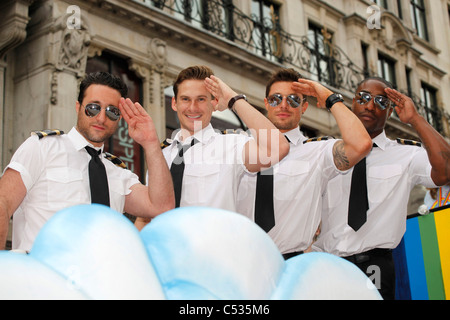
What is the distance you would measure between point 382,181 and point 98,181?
81.7 inches

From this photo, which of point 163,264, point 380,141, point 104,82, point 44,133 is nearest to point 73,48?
point 104,82

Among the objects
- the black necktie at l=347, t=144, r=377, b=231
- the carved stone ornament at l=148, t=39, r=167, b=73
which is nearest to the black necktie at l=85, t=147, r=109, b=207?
the black necktie at l=347, t=144, r=377, b=231

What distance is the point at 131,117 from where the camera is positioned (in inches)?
144

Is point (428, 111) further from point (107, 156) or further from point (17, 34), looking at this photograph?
point (107, 156)

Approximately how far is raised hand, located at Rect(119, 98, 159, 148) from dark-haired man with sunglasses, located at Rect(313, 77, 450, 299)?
154 centimetres

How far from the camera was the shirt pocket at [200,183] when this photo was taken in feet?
12.9

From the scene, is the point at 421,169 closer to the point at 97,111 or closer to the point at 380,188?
the point at 380,188

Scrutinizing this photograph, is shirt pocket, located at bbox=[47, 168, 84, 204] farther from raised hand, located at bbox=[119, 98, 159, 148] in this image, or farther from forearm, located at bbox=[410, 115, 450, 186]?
forearm, located at bbox=[410, 115, 450, 186]

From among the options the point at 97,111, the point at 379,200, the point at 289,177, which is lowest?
the point at 379,200

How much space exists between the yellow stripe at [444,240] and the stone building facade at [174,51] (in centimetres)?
263

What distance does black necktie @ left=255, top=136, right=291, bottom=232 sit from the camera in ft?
13.2

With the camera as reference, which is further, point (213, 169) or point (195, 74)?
point (195, 74)

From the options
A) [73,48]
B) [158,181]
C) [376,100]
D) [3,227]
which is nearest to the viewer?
[3,227]

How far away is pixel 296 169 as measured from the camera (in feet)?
14.2
